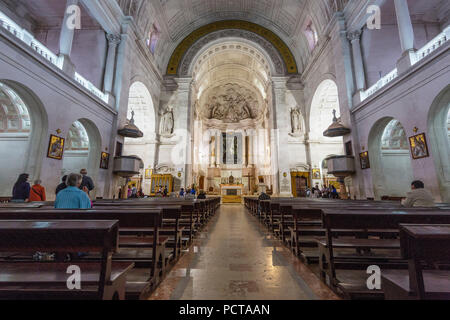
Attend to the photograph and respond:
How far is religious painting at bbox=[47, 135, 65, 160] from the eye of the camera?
20.3ft

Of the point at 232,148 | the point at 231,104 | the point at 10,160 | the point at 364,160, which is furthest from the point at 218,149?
the point at 10,160

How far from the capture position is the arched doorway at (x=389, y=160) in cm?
806

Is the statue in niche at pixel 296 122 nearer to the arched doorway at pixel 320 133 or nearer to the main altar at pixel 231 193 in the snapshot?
the arched doorway at pixel 320 133

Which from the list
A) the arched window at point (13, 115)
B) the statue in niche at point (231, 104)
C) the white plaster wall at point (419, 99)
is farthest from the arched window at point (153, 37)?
the white plaster wall at point (419, 99)

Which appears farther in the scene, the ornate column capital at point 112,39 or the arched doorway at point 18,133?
the ornate column capital at point 112,39

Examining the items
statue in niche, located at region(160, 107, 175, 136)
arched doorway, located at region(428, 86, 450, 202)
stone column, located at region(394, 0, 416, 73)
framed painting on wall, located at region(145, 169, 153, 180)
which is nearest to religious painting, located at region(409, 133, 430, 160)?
arched doorway, located at region(428, 86, 450, 202)

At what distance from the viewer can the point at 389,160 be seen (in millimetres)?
8586

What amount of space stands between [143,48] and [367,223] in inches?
545

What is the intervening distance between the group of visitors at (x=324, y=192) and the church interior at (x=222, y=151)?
3.10 ft

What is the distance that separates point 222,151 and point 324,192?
47.4 feet

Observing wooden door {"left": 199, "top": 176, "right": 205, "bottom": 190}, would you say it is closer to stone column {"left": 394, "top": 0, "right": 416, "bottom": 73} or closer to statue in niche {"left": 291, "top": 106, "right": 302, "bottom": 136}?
statue in niche {"left": 291, "top": 106, "right": 302, "bottom": 136}

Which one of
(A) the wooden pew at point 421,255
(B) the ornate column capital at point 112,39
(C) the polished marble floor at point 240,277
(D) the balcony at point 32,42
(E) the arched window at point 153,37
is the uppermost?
(E) the arched window at point 153,37
